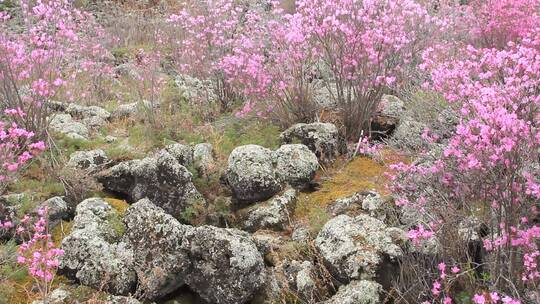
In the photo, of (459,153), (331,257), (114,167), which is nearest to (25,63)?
(114,167)

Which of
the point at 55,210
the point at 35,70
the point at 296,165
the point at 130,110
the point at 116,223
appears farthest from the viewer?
the point at 130,110

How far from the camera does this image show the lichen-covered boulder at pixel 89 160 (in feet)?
18.0

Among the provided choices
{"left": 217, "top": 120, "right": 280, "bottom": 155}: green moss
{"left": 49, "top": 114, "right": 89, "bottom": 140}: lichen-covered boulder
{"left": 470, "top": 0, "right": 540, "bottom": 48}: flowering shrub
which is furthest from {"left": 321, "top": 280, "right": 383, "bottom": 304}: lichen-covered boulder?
{"left": 470, "top": 0, "right": 540, "bottom": 48}: flowering shrub

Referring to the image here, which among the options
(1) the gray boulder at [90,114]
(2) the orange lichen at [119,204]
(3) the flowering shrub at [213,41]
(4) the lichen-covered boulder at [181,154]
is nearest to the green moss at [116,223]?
(2) the orange lichen at [119,204]

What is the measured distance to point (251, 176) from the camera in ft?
17.1

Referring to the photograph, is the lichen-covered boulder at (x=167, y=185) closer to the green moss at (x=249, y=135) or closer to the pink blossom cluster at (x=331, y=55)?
the green moss at (x=249, y=135)

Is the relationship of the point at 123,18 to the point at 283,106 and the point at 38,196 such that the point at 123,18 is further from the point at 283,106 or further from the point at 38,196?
the point at 38,196

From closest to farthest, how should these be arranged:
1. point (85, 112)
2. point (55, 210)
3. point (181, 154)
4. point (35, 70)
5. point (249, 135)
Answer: point (55, 210) < point (181, 154) < point (35, 70) < point (249, 135) < point (85, 112)

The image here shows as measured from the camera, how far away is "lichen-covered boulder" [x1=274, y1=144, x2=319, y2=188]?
5.46 metres

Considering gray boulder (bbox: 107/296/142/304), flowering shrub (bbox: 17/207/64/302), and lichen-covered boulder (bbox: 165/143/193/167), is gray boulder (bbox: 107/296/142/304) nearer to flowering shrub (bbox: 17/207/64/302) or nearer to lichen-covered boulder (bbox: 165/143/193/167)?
flowering shrub (bbox: 17/207/64/302)

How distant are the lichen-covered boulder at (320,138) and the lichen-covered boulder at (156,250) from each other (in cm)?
221

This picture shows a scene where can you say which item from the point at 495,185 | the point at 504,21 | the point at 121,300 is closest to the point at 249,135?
the point at 121,300

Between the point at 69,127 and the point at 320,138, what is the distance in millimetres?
3064

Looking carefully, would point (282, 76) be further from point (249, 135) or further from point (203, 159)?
point (203, 159)
